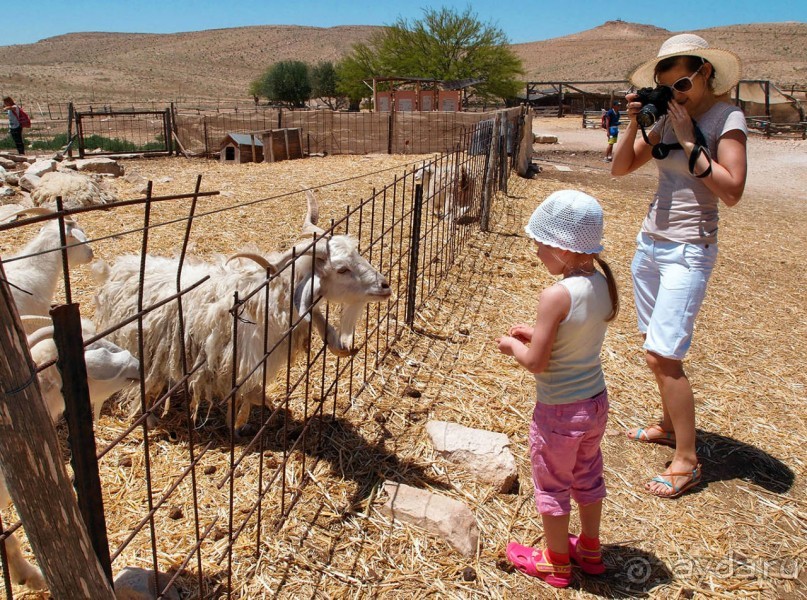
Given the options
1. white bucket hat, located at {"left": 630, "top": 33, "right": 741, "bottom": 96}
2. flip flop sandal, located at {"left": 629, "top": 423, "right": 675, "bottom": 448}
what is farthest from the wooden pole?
flip flop sandal, located at {"left": 629, "top": 423, "right": 675, "bottom": 448}

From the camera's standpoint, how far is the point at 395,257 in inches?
279

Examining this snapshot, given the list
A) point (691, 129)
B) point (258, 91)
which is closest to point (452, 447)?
point (691, 129)

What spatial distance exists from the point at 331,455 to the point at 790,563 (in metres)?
2.40

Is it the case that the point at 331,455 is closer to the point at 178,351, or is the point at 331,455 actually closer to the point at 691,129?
the point at 178,351

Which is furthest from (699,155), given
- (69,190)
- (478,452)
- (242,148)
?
(242,148)

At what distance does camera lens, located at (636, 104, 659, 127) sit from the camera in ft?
Result: 10.2

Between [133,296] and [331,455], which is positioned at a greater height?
[133,296]

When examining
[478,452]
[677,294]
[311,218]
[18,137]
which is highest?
[18,137]

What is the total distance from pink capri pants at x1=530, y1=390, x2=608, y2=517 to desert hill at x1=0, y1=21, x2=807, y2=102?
54076 millimetres

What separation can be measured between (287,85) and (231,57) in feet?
165

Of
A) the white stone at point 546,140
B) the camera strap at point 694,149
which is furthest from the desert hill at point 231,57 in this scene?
the camera strap at point 694,149

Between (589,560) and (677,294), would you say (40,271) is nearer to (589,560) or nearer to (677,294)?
(589,560)

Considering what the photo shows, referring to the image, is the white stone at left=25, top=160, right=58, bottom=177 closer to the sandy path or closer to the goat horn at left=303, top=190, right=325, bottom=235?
the goat horn at left=303, top=190, right=325, bottom=235

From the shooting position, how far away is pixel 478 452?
3.50 m
